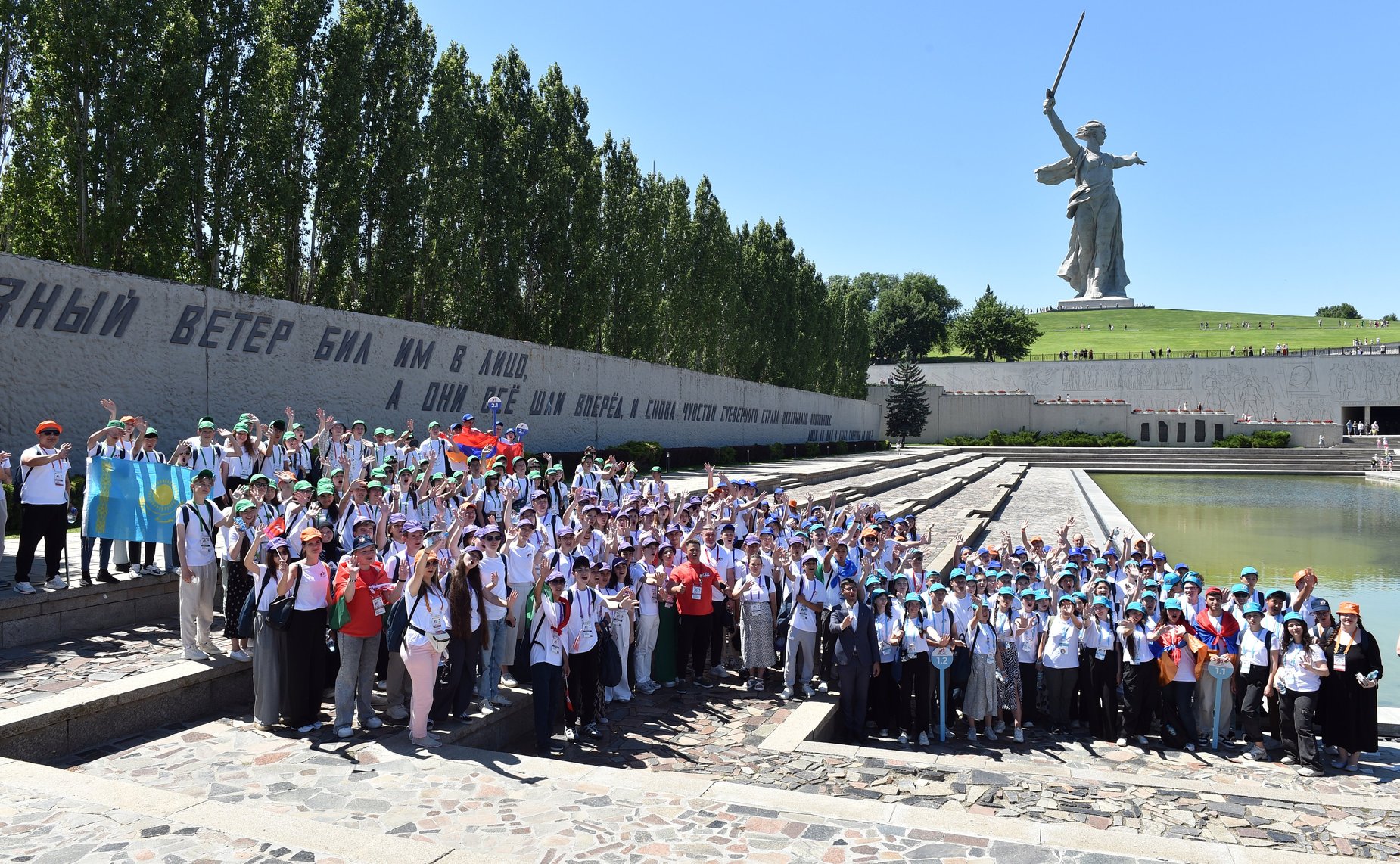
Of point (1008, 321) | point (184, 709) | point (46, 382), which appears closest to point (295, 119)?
point (46, 382)

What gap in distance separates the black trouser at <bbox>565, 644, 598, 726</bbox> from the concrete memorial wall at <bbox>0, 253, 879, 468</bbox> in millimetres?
9214

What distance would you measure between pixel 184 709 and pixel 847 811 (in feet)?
17.0

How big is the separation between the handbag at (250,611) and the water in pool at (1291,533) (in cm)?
1138

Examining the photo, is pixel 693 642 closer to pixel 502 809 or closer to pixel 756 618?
pixel 756 618

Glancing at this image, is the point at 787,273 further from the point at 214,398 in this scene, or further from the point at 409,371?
the point at 214,398

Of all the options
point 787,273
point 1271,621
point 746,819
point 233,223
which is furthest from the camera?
point 787,273

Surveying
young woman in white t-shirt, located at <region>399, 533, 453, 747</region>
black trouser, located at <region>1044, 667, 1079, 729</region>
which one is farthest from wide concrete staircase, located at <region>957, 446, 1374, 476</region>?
young woman in white t-shirt, located at <region>399, 533, 453, 747</region>

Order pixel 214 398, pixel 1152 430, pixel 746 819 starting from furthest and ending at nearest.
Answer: pixel 1152 430 → pixel 214 398 → pixel 746 819

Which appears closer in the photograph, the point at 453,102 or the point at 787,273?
the point at 453,102

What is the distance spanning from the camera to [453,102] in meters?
20.5

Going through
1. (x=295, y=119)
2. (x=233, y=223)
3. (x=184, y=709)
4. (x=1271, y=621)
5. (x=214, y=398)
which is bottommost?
(x=184, y=709)

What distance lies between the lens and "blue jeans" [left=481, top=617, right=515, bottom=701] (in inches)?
297

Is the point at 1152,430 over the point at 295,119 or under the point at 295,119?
under

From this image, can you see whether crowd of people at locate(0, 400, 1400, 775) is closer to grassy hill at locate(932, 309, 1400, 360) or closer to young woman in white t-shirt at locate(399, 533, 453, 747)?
young woman in white t-shirt at locate(399, 533, 453, 747)
